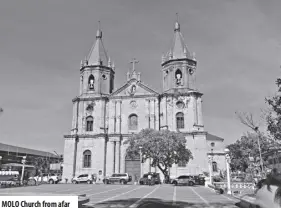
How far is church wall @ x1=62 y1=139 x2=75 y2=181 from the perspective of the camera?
40.8 meters

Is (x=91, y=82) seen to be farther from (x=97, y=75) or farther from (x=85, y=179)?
(x=85, y=179)

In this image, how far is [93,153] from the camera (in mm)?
41438

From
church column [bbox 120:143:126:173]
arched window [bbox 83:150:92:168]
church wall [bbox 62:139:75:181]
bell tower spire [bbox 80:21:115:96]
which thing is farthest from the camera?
bell tower spire [bbox 80:21:115:96]

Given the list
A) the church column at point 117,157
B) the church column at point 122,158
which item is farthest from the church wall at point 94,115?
the church column at point 122,158

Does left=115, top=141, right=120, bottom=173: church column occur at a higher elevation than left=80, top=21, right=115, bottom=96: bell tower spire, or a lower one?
lower

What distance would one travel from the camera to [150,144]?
108ft

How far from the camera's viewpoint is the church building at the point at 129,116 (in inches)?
1570

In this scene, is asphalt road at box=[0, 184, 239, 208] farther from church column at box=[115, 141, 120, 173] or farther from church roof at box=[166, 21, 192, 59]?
church roof at box=[166, 21, 192, 59]

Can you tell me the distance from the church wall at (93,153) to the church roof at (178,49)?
16.9 meters

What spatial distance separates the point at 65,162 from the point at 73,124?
5878 mm

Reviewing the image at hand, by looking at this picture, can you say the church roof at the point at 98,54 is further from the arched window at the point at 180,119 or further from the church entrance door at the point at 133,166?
the church entrance door at the point at 133,166

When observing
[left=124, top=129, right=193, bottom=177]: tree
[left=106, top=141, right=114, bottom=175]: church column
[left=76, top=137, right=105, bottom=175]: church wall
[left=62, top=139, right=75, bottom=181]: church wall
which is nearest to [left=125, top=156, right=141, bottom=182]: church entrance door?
[left=106, top=141, right=114, bottom=175]: church column

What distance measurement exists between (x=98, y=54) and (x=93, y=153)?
1641 cm

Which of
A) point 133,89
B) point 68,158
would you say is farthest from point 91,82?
point 68,158
